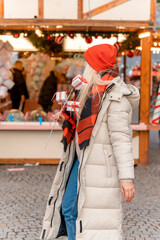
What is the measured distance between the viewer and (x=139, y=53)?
7.79 meters

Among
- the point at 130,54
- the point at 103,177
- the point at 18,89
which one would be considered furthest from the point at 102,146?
the point at 18,89

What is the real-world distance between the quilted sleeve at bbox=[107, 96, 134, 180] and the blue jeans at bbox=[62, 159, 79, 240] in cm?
44

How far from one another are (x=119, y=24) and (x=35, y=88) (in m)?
2.94

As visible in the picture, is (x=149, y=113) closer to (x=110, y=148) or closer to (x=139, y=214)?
(x=139, y=214)

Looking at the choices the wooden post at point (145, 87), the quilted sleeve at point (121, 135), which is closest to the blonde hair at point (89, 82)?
the quilted sleeve at point (121, 135)

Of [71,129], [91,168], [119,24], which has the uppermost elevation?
[119,24]

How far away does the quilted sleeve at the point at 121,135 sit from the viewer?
9.30 feet

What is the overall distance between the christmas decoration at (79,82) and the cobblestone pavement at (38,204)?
201 cm

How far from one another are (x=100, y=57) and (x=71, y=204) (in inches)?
45.8

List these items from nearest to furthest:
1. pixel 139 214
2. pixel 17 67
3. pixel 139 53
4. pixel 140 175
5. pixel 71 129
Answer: pixel 71 129 < pixel 139 214 < pixel 140 175 < pixel 139 53 < pixel 17 67

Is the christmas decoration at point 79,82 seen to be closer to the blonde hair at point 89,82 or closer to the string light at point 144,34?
the blonde hair at point 89,82

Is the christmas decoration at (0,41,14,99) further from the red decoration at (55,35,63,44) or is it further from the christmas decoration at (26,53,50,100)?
the red decoration at (55,35,63,44)

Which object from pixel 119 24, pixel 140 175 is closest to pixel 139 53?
pixel 119 24

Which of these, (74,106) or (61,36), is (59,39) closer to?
(61,36)
